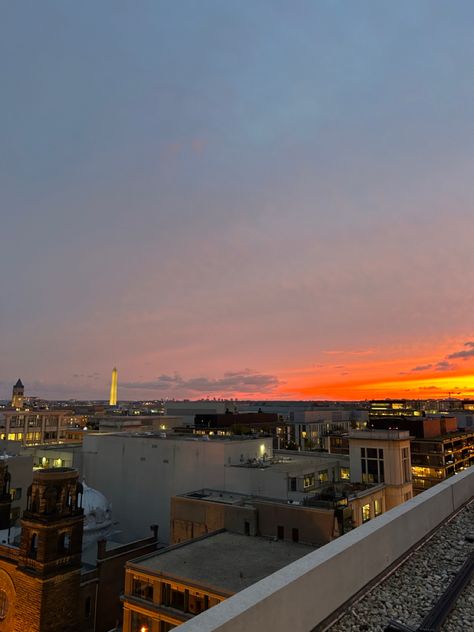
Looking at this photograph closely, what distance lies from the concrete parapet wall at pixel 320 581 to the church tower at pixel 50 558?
26.0 m

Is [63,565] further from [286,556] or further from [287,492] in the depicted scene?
[287,492]

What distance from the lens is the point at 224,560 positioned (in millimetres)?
28203

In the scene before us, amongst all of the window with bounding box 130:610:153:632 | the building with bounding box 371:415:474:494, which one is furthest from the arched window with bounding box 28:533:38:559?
the building with bounding box 371:415:474:494

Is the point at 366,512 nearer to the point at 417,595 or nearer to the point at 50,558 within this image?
the point at 50,558

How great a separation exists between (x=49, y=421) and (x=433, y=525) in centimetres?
12882

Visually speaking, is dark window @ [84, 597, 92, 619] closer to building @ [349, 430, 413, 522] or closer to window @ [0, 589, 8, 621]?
window @ [0, 589, 8, 621]

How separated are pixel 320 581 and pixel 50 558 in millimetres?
28373

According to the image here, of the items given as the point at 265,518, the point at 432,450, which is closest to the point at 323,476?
the point at 265,518

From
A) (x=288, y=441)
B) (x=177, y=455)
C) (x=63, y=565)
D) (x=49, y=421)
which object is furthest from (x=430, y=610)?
(x=49, y=421)

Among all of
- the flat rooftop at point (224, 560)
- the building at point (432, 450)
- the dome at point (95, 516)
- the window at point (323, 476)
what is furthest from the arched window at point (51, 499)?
the building at point (432, 450)

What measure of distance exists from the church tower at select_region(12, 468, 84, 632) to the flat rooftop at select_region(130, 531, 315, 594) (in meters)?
5.88

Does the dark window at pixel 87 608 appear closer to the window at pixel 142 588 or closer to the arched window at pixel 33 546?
the arched window at pixel 33 546

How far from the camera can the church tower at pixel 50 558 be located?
29.4m

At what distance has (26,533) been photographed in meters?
30.7
